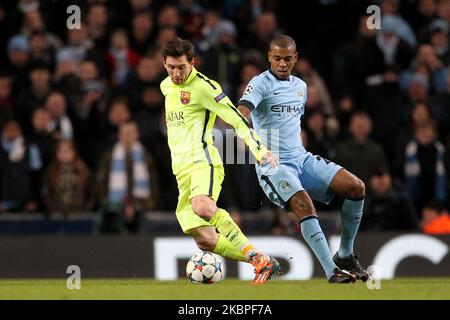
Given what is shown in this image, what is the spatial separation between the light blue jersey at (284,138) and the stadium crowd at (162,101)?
2664 millimetres

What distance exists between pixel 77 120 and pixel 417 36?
4.86 metres

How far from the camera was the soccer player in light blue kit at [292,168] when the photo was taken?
10.5 meters

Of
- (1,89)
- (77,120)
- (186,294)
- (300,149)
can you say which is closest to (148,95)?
(77,120)

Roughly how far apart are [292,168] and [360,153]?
13.3ft

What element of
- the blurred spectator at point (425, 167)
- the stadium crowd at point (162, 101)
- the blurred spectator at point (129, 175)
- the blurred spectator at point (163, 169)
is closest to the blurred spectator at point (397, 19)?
the stadium crowd at point (162, 101)

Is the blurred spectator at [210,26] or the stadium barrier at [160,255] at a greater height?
the blurred spectator at [210,26]

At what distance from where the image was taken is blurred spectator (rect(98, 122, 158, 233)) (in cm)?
1455

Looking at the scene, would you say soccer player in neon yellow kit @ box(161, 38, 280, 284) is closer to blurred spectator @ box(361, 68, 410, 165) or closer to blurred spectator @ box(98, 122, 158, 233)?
blurred spectator @ box(98, 122, 158, 233)

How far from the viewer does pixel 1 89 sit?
15938 millimetres

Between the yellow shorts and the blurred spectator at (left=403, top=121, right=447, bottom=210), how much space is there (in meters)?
4.62

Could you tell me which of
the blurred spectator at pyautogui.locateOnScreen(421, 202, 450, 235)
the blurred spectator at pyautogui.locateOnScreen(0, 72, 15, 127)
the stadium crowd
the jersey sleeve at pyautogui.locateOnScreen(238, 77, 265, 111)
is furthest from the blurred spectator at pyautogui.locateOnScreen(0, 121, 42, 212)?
the jersey sleeve at pyautogui.locateOnScreen(238, 77, 265, 111)

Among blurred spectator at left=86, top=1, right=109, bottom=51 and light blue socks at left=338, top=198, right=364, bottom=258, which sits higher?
blurred spectator at left=86, top=1, right=109, bottom=51

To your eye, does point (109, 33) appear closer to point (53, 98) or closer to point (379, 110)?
point (53, 98)

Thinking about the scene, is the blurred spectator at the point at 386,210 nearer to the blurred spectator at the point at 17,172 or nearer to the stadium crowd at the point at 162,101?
the stadium crowd at the point at 162,101
